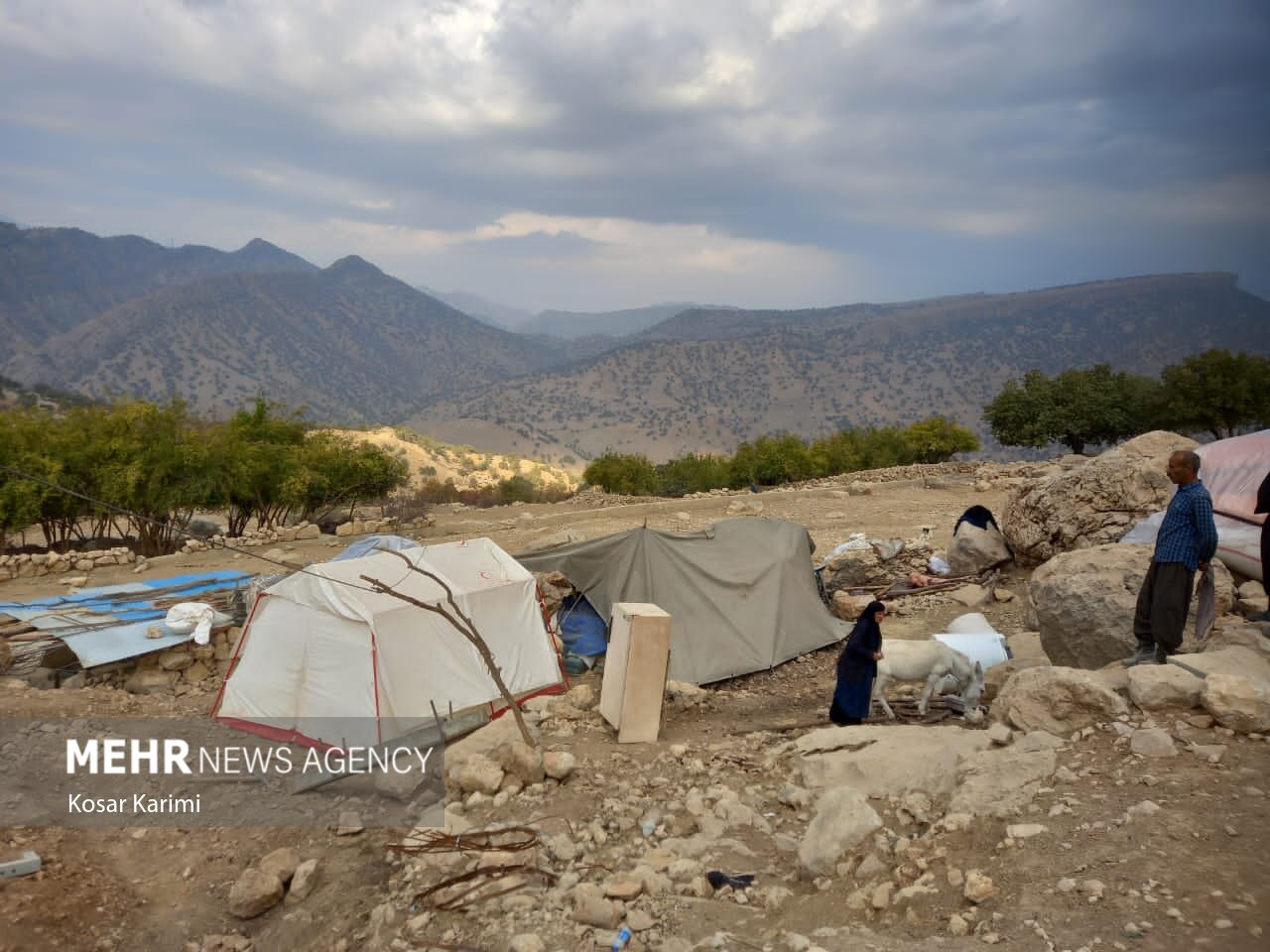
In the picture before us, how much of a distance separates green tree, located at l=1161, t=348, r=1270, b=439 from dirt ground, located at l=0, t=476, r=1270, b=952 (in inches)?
1254

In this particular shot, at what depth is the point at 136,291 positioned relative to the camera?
19188 centimetres

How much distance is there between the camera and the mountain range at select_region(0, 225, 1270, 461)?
88500 millimetres

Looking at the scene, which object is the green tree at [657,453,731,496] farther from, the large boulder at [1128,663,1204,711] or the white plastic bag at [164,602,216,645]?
the large boulder at [1128,663,1204,711]

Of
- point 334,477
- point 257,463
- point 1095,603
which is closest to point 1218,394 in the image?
point 1095,603

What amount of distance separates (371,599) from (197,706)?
2.67 m

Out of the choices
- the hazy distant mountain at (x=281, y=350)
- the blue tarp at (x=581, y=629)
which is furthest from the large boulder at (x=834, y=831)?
the hazy distant mountain at (x=281, y=350)

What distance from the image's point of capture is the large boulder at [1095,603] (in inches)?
271

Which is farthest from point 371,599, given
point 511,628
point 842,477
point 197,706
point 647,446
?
point 647,446

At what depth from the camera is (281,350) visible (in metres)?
124

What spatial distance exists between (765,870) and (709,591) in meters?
5.37

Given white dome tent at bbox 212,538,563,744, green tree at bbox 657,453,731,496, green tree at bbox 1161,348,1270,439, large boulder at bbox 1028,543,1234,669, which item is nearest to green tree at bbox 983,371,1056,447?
green tree at bbox 1161,348,1270,439

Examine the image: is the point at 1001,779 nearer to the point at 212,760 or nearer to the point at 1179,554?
the point at 1179,554

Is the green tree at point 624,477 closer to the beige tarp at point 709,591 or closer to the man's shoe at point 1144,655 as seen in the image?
the beige tarp at point 709,591

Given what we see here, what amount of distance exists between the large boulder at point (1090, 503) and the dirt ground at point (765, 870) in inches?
186
